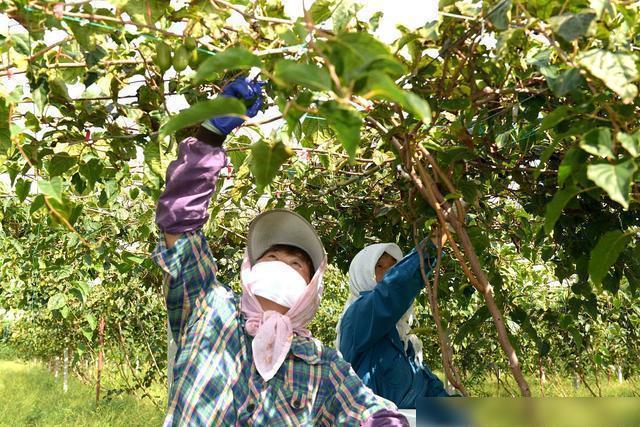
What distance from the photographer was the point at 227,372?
1.70 meters

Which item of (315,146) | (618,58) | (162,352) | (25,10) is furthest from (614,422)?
(162,352)

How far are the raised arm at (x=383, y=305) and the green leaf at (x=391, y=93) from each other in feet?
5.44

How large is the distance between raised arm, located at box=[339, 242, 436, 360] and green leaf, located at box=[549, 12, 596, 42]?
1321 millimetres

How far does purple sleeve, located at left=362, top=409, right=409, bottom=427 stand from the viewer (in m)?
1.70

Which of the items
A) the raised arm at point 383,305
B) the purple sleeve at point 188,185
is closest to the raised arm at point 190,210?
the purple sleeve at point 188,185

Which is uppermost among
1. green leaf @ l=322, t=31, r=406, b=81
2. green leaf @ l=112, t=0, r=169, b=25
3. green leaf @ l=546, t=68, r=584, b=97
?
green leaf @ l=112, t=0, r=169, b=25

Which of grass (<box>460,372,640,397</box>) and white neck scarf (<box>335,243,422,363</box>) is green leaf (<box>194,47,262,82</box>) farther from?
grass (<box>460,372,640,397</box>)

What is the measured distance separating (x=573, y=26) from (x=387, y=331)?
162cm

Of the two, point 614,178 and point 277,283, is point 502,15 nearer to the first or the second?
point 614,178

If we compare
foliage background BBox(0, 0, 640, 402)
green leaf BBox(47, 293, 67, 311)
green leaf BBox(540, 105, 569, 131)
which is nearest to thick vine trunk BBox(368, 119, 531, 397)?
foliage background BBox(0, 0, 640, 402)

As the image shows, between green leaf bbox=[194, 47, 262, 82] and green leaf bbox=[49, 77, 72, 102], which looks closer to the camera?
green leaf bbox=[194, 47, 262, 82]

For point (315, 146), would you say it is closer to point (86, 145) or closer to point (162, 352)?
point (86, 145)

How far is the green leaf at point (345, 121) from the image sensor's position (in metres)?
0.86

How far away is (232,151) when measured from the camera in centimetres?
248
